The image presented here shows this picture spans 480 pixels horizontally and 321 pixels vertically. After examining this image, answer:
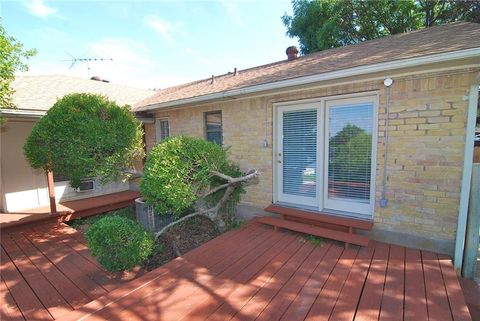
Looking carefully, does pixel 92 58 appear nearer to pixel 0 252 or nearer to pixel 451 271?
pixel 0 252

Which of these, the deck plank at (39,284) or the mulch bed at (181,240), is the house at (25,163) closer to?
the deck plank at (39,284)

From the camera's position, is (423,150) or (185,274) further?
(423,150)

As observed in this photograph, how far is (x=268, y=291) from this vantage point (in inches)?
93.7

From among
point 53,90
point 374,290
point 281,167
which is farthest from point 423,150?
point 53,90

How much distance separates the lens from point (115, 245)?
2.83m

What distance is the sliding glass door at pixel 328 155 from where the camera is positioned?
3.75m

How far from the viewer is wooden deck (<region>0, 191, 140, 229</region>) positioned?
502 centimetres

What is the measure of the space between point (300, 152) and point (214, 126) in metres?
2.32

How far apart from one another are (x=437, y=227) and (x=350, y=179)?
1.26m

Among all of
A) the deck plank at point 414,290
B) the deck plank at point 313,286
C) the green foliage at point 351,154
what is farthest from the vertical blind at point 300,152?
the deck plank at point 414,290

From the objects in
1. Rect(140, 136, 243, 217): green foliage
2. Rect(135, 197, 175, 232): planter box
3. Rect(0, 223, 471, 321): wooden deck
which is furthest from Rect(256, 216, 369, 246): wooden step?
Rect(135, 197, 175, 232): planter box

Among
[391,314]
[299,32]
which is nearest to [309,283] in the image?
[391,314]

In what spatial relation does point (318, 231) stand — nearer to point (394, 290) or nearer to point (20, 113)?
point (394, 290)

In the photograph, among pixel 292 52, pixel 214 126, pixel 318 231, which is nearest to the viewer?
pixel 318 231
